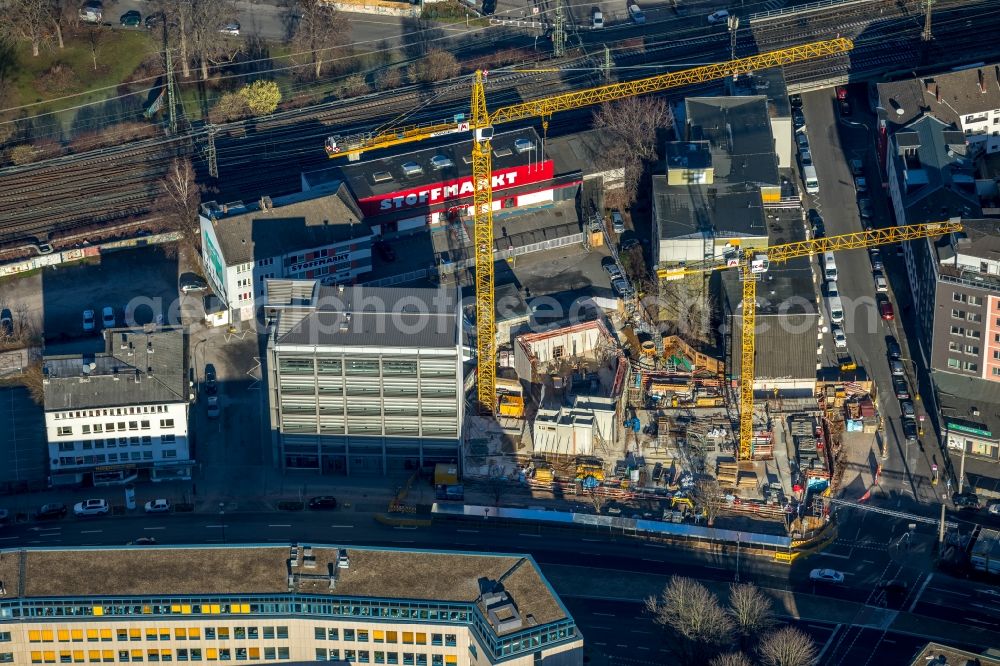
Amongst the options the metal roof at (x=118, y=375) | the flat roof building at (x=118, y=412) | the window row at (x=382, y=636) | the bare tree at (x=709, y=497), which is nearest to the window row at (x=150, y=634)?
the window row at (x=382, y=636)

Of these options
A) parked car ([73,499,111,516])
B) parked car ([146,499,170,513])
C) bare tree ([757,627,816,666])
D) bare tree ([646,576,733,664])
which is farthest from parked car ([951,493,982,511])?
parked car ([73,499,111,516])

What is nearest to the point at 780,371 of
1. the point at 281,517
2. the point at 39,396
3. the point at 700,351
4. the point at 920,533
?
the point at 700,351

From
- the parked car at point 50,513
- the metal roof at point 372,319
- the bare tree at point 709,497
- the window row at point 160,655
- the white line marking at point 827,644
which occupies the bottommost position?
the white line marking at point 827,644

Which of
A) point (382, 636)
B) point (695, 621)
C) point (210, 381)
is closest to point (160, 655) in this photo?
point (382, 636)

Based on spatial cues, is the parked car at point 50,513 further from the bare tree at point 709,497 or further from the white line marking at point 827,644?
the white line marking at point 827,644

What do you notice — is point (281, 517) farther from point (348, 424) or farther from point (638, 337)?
point (638, 337)

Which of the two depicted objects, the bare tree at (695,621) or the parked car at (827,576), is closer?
Answer: the bare tree at (695,621)

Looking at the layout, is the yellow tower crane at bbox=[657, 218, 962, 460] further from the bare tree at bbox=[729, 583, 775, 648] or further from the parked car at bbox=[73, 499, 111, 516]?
the parked car at bbox=[73, 499, 111, 516]
